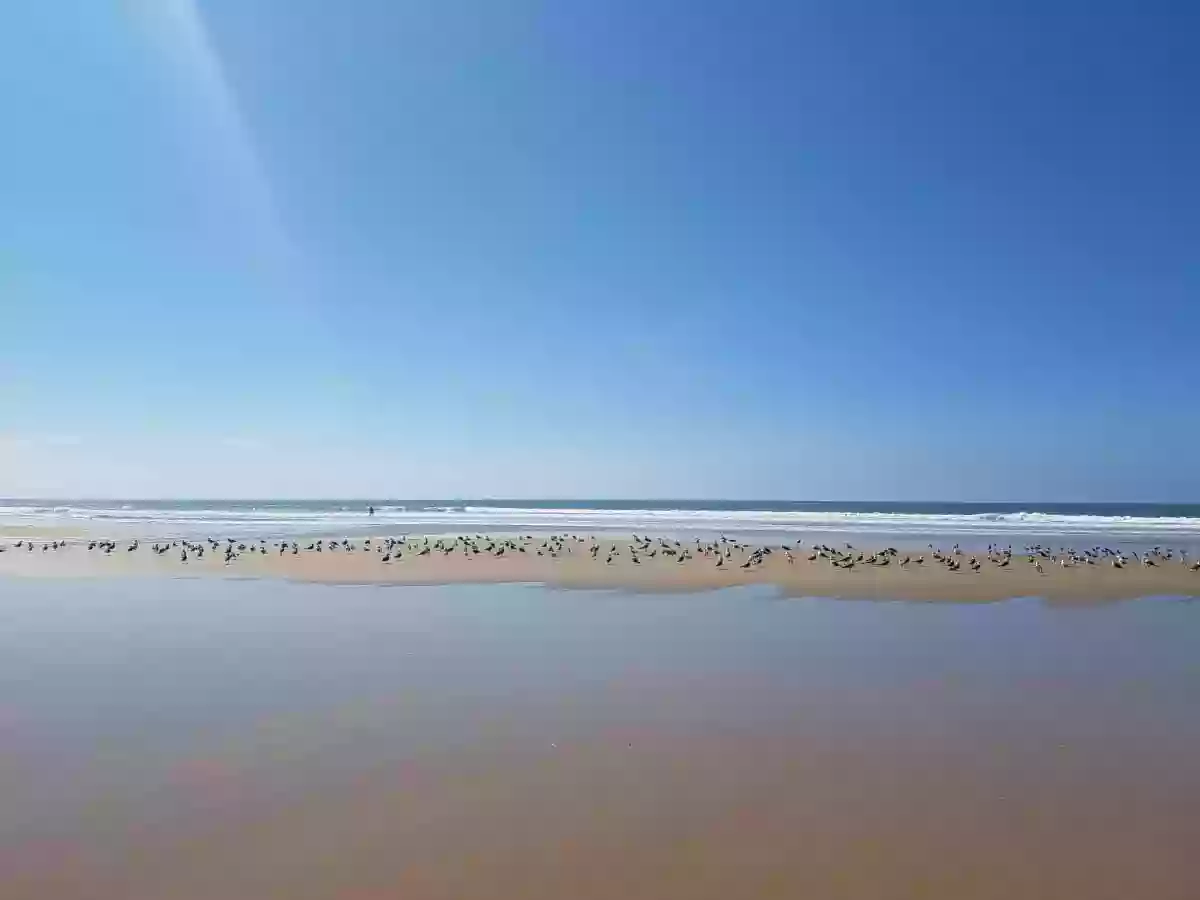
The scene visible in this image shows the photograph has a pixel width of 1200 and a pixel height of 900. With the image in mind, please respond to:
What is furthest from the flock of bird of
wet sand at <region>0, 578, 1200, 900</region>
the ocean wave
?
wet sand at <region>0, 578, 1200, 900</region>

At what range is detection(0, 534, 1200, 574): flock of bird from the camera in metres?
19.7

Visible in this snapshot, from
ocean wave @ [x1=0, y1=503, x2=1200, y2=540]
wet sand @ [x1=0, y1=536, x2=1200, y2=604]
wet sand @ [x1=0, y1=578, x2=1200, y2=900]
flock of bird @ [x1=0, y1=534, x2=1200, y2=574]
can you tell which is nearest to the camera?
wet sand @ [x1=0, y1=578, x2=1200, y2=900]

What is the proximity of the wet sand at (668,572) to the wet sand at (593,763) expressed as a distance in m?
4.90

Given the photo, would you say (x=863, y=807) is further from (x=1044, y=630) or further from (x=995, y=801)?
(x=1044, y=630)

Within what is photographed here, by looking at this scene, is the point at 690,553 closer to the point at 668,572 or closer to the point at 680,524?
the point at 668,572

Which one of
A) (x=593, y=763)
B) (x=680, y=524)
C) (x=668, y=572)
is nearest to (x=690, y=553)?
(x=668, y=572)

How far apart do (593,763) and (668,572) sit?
487 inches

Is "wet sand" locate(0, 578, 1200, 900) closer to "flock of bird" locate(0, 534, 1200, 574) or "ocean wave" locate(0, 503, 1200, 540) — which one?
"flock of bird" locate(0, 534, 1200, 574)

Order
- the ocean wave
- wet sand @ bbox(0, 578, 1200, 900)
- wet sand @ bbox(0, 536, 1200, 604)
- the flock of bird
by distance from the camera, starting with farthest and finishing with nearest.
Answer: the ocean wave, the flock of bird, wet sand @ bbox(0, 536, 1200, 604), wet sand @ bbox(0, 578, 1200, 900)

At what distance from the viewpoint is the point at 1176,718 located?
6.39 meters

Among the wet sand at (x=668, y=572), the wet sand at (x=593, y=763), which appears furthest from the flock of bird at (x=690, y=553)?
the wet sand at (x=593, y=763)

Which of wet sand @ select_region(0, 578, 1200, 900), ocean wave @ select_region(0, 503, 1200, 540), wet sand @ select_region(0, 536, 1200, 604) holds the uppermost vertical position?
ocean wave @ select_region(0, 503, 1200, 540)

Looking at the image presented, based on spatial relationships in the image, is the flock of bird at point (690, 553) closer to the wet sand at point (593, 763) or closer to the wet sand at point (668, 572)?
the wet sand at point (668, 572)

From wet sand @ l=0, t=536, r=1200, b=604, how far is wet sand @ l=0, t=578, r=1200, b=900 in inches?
193
